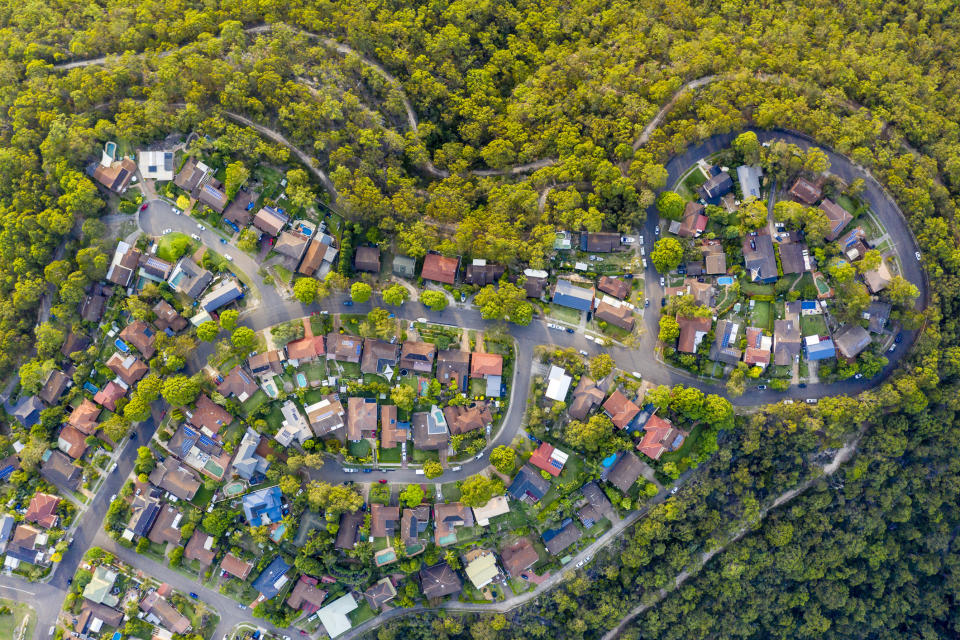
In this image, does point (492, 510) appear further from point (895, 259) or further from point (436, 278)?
point (895, 259)

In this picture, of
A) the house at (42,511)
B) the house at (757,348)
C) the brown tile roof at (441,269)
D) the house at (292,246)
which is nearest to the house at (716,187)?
the house at (757,348)

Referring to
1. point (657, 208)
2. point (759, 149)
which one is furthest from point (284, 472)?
point (759, 149)

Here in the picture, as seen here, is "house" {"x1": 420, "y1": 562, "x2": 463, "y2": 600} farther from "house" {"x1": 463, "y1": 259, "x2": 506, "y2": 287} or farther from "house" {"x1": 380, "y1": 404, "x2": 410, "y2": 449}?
"house" {"x1": 463, "y1": 259, "x2": 506, "y2": 287}

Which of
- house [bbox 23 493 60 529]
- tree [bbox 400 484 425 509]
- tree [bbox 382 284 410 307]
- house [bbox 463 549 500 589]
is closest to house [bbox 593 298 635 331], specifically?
tree [bbox 382 284 410 307]

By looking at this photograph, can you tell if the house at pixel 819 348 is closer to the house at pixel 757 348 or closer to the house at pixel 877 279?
the house at pixel 757 348

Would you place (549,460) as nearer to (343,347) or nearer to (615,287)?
(615,287)

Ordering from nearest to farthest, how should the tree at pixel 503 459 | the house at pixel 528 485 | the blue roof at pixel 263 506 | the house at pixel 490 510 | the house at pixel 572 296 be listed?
the tree at pixel 503 459
the blue roof at pixel 263 506
the house at pixel 490 510
the house at pixel 528 485
the house at pixel 572 296
